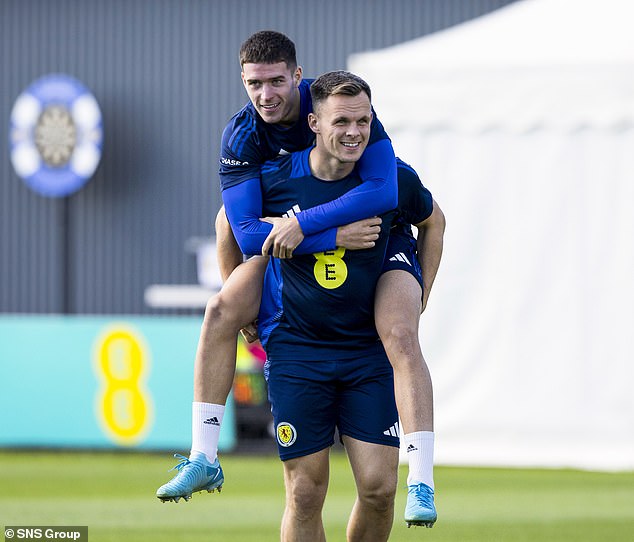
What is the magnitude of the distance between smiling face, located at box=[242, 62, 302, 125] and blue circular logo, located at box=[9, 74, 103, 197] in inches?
432

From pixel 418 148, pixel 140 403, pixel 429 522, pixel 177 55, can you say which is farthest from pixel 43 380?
pixel 429 522

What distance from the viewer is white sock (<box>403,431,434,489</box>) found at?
5289mm

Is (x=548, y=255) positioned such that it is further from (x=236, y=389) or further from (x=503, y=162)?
(x=236, y=389)

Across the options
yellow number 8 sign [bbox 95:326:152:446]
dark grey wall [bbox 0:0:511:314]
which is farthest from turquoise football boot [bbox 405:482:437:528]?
dark grey wall [bbox 0:0:511:314]

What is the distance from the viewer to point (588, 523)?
864 cm

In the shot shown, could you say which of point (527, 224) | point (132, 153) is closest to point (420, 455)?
point (527, 224)

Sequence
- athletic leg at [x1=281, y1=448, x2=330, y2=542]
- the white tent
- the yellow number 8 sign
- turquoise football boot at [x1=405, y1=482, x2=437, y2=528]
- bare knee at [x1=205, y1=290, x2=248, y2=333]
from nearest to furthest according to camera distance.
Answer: turquoise football boot at [x1=405, y1=482, x2=437, y2=528] < bare knee at [x1=205, y1=290, x2=248, y2=333] < athletic leg at [x1=281, y1=448, x2=330, y2=542] < the white tent < the yellow number 8 sign

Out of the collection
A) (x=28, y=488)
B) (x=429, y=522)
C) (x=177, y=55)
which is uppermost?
(x=177, y=55)

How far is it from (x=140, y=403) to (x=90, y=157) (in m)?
4.80

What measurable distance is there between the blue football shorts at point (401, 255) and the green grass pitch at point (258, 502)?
277 cm

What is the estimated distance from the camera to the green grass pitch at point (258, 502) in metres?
8.37

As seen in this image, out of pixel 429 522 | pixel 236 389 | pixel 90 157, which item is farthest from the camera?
pixel 90 157

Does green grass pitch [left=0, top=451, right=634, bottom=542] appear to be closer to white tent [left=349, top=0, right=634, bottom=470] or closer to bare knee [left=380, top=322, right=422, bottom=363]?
white tent [left=349, top=0, right=634, bottom=470]

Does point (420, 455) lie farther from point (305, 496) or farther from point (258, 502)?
point (258, 502)
